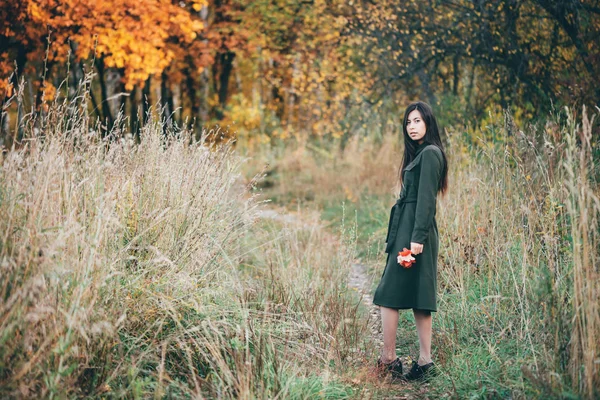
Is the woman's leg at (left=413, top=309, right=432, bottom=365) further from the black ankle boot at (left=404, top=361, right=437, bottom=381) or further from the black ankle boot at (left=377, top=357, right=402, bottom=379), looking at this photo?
the black ankle boot at (left=377, top=357, right=402, bottom=379)

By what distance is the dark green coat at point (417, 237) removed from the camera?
157 inches

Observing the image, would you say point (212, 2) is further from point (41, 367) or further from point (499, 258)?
point (41, 367)

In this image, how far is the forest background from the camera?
3066 mm

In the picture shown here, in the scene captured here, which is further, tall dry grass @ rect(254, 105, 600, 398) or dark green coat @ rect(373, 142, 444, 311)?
dark green coat @ rect(373, 142, 444, 311)

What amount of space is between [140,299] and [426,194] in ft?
6.48

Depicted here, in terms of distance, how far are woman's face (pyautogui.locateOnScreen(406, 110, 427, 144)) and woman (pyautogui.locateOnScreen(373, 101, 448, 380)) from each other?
99 mm

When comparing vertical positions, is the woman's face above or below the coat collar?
above

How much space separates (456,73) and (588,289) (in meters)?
7.14

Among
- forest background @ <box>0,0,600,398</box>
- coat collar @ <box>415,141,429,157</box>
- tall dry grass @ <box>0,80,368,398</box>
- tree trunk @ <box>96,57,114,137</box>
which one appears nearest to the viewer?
tall dry grass @ <box>0,80,368,398</box>

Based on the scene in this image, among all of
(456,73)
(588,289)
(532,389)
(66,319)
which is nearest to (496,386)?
(532,389)

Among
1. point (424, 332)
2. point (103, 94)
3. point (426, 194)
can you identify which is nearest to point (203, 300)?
point (424, 332)

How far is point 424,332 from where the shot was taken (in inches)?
162

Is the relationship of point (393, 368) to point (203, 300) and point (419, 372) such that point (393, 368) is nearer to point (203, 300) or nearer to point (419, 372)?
point (419, 372)

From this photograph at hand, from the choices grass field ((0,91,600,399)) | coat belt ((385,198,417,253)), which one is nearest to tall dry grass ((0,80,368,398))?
grass field ((0,91,600,399))
